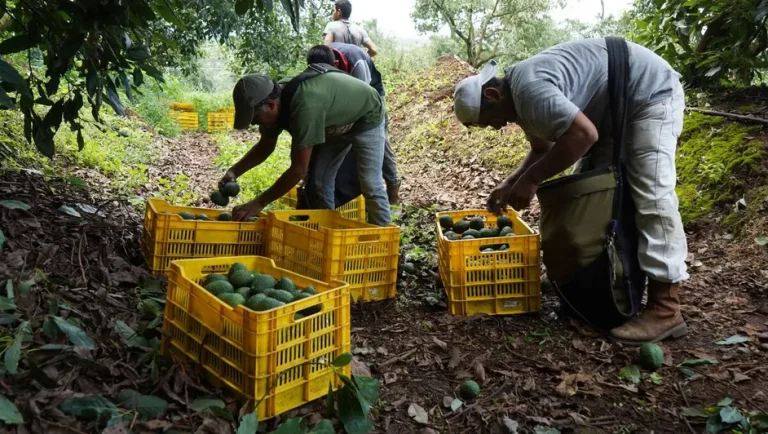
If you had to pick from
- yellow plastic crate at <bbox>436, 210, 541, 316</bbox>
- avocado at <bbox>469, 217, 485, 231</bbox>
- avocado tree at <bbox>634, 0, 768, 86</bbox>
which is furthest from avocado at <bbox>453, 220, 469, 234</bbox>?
avocado tree at <bbox>634, 0, 768, 86</bbox>

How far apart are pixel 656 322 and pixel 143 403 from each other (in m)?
2.58

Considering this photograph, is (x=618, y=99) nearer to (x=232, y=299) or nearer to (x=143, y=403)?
(x=232, y=299)

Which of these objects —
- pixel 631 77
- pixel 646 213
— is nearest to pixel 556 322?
pixel 646 213

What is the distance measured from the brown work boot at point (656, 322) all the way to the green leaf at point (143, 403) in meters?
2.34

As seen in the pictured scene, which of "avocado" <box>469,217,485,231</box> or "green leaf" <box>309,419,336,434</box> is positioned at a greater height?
"avocado" <box>469,217,485,231</box>

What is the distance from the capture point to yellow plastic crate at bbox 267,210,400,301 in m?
3.48

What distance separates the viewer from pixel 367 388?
2.47 m

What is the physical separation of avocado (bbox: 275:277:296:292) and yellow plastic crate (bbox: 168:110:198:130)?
1254cm

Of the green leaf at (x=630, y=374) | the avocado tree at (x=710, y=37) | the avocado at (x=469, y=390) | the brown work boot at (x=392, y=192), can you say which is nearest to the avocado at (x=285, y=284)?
the avocado at (x=469, y=390)

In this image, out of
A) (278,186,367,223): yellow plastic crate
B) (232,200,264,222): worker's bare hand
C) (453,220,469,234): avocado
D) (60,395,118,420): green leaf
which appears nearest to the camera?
(60,395,118,420): green leaf

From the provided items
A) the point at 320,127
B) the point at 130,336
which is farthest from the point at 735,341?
the point at 130,336

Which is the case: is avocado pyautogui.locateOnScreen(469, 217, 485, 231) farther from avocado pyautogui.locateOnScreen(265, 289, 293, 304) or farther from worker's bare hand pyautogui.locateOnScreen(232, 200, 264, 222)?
avocado pyautogui.locateOnScreen(265, 289, 293, 304)

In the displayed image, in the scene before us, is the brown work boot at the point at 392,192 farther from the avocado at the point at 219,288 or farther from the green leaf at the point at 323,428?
the green leaf at the point at 323,428

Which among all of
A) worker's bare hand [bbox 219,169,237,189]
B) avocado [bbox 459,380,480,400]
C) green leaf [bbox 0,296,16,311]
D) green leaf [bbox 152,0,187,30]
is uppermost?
green leaf [bbox 152,0,187,30]
